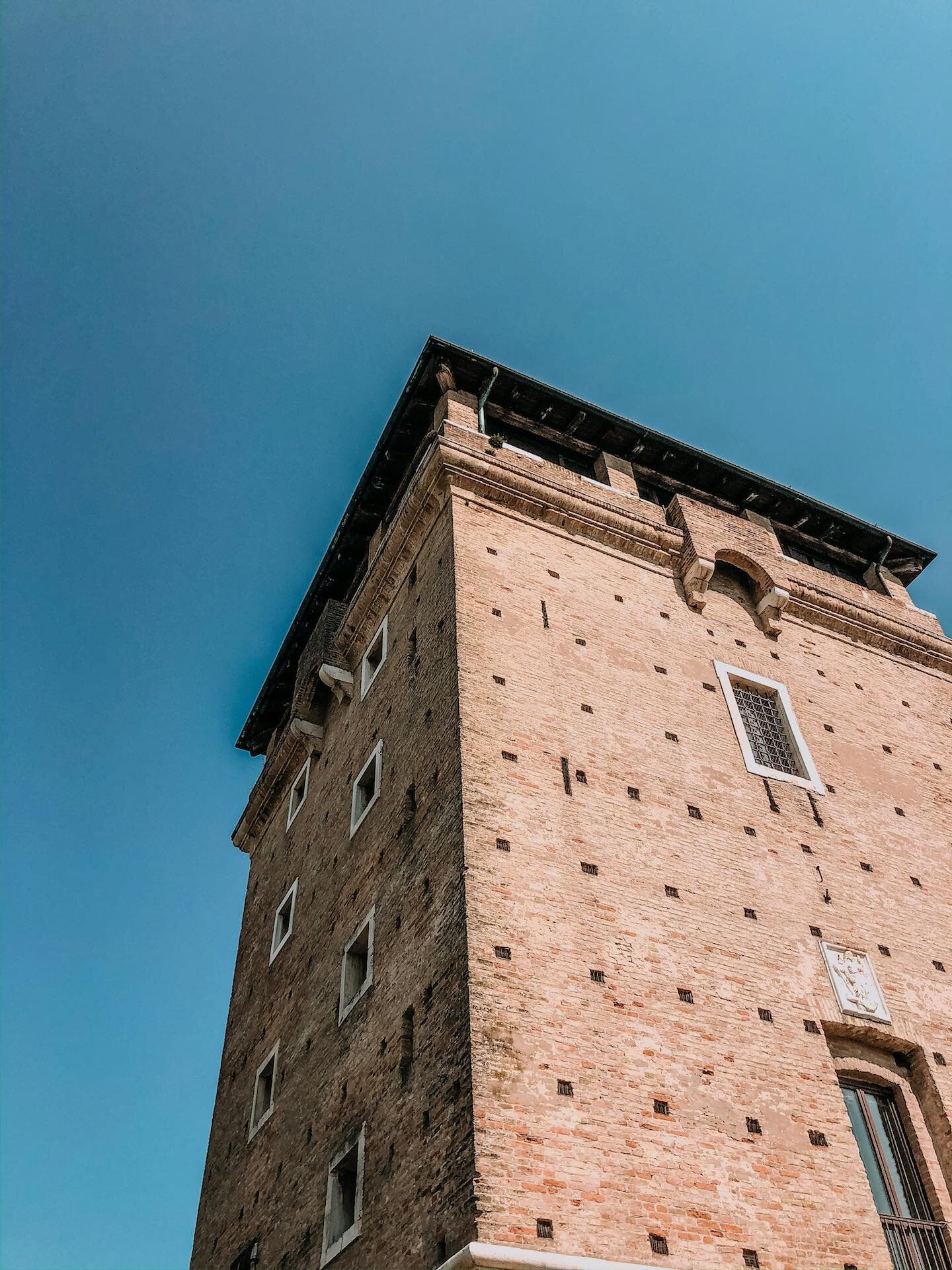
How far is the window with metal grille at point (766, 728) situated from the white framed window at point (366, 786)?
16.7 ft

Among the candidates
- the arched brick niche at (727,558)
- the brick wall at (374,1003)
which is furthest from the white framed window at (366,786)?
the arched brick niche at (727,558)

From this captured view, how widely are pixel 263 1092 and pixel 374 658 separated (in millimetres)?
6581

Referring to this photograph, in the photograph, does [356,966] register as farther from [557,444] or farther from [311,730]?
[557,444]

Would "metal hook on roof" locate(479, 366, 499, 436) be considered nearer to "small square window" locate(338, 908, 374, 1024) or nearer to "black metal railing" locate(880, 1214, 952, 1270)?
"small square window" locate(338, 908, 374, 1024)

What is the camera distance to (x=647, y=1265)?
878 cm

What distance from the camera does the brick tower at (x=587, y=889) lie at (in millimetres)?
9758

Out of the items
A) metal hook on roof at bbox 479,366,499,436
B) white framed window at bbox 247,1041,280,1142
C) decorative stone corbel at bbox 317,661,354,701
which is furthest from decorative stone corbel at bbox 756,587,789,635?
white framed window at bbox 247,1041,280,1142

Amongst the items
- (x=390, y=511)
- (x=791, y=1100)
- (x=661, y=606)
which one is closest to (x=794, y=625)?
(x=661, y=606)

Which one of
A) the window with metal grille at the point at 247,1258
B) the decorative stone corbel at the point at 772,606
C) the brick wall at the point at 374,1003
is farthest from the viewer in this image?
the decorative stone corbel at the point at 772,606

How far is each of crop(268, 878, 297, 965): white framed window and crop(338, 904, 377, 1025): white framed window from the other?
3516 millimetres

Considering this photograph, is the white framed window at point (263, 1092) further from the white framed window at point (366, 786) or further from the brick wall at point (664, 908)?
the brick wall at point (664, 908)

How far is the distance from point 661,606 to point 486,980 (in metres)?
7.64

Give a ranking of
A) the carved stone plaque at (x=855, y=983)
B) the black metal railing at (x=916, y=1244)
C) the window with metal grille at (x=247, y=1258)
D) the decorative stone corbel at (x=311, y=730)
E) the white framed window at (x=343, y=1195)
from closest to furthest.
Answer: the black metal railing at (x=916, y=1244) → the white framed window at (x=343, y=1195) → the carved stone plaque at (x=855, y=983) → the window with metal grille at (x=247, y=1258) → the decorative stone corbel at (x=311, y=730)

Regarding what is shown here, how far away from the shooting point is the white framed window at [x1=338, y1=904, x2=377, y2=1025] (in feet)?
42.4
